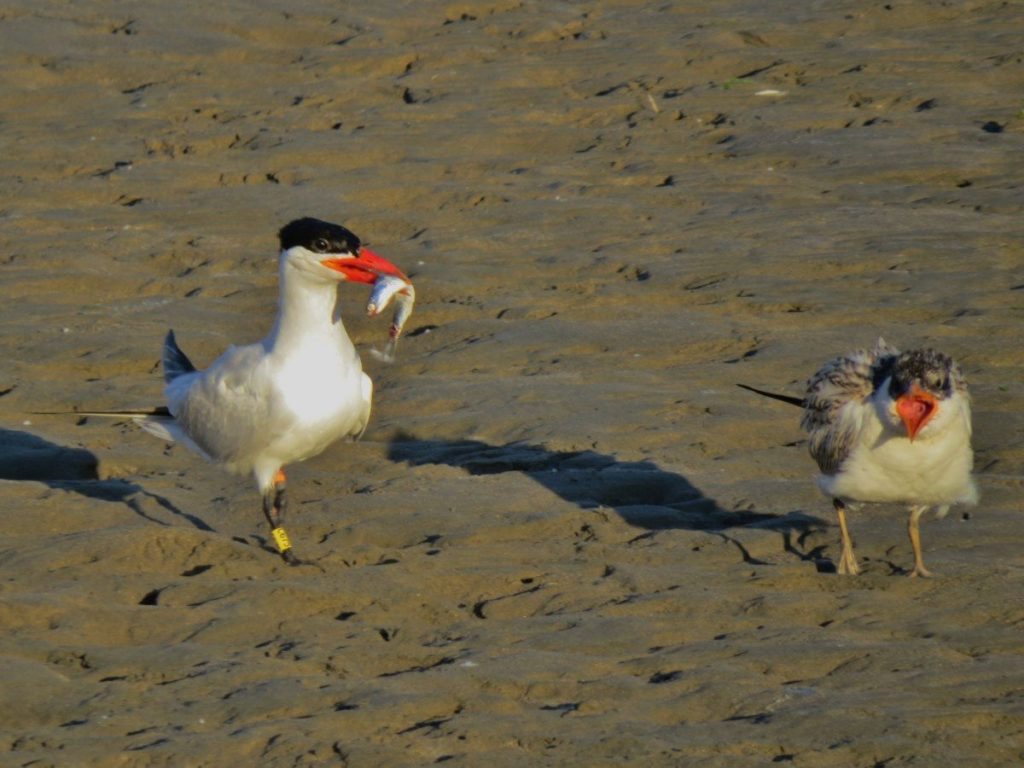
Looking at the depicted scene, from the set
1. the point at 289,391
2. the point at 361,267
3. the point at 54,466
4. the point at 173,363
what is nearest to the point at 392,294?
the point at 361,267

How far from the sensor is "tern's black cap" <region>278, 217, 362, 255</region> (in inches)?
267

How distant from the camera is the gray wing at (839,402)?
660 centimetres

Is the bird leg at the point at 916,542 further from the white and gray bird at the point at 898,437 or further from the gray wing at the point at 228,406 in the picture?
the gray wing at the point at 228,406

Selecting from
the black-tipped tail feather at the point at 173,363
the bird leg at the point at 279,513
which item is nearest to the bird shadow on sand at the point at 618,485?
the bird leg at the point at 279,513

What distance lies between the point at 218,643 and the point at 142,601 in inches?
20.6

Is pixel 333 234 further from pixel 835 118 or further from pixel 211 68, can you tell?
pixel 211 68

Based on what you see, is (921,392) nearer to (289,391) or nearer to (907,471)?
(907,471)

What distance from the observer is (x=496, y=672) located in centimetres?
537

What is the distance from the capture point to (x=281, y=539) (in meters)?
6.70

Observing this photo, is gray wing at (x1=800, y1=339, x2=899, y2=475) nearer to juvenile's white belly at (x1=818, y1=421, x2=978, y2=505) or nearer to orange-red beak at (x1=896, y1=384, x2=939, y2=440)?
juvenile's white belly at (x1=818, y1=421, x2=978, y2=505)

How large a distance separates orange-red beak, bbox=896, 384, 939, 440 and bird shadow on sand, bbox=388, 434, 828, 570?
2.12ft

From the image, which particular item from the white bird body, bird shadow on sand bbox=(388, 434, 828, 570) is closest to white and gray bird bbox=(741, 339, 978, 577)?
bird shadow on sand bbox=(388, 434, 828, 570)

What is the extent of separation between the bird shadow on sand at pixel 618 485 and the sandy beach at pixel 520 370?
2cm

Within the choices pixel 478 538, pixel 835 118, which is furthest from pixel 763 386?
pixel 835 118
